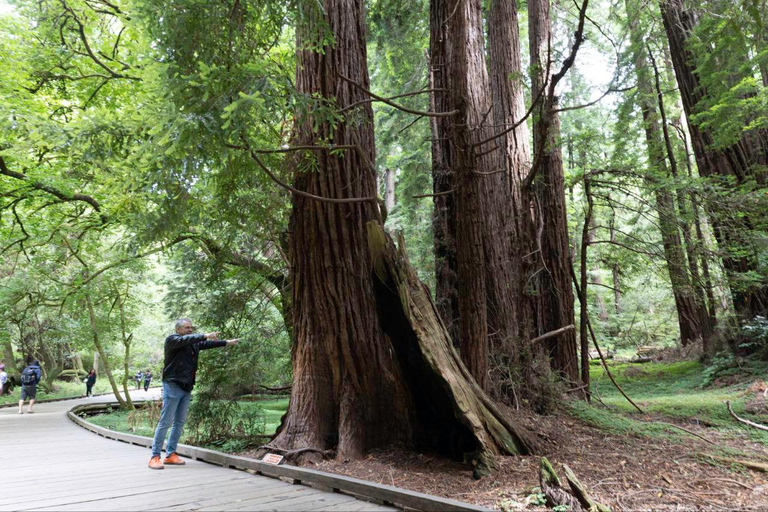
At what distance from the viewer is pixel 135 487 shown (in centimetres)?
424

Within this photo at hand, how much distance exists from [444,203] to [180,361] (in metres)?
4.57

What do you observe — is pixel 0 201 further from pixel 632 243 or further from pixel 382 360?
pixel 632 243

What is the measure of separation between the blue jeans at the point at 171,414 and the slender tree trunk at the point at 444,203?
3.84 meters

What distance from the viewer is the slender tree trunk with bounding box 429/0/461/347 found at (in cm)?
722

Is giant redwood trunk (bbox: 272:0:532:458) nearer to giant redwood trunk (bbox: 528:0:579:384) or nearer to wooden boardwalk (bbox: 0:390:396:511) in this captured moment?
wooden boardwalk (bbox: 0:390:396:511)

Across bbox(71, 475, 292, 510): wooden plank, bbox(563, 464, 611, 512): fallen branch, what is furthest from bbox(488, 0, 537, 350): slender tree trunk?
bbox(71, 475, 292, 510): wooden plank

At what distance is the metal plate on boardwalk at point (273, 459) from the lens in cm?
476

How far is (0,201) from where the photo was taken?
9.71 meters

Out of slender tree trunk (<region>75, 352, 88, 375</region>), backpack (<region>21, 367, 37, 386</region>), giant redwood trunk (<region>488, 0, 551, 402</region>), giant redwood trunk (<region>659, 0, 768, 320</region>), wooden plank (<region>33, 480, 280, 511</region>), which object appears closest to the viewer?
wooden plank (<region>33, 480, 280, 511</region>)

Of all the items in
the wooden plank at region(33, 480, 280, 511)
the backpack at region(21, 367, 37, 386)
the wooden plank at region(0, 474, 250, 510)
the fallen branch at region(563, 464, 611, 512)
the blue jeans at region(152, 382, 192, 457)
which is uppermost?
the backpack at region(21, 367, 37, 386)

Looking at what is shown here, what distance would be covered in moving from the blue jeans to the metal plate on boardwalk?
1.19 metres

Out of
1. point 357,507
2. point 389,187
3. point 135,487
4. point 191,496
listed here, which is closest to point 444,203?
point 357,507

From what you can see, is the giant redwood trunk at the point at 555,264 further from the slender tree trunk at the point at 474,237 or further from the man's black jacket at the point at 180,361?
the man's black jacket at the point at 180,361

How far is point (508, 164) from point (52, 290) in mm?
12708
